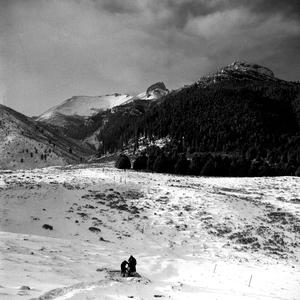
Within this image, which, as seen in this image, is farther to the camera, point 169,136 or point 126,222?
point 169,136

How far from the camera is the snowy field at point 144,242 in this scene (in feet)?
54.4

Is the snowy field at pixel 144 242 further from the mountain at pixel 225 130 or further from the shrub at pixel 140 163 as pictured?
the mountain at pixel 225 130

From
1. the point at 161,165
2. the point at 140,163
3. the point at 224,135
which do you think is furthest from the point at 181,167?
the point at 224,135

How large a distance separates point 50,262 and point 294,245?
78.2ft

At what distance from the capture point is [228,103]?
190375 millimetres

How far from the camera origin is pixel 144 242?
29828mm

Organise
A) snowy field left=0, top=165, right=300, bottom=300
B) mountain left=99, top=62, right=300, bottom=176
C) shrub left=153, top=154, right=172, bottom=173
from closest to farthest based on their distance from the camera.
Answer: snowy field left=0, top=165, right=300, bottom=300
shrub left=153, top=154, right=172, bottom=173
mountain left=99, top=62, right=300, bottom=176

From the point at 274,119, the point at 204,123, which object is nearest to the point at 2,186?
the point at 204,123

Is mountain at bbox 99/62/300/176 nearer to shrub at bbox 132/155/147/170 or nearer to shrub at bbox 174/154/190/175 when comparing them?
shrub at bbox 132/155/147/170

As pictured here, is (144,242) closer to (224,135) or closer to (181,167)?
(181,167)

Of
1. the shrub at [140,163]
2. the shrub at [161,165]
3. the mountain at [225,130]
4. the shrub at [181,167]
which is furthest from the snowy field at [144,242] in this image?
the mountain at [225,130]

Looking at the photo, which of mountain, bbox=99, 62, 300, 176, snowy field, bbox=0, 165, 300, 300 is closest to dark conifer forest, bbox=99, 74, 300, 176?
mountain, bbox=99, 62, 300, 176

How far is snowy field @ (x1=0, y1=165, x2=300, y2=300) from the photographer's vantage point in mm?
16594

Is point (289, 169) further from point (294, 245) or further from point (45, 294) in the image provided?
point (45, 294)
